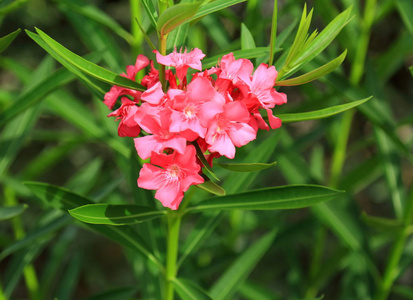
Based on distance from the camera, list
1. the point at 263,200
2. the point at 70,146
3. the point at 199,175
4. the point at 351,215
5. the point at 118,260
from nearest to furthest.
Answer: the point at 199,175 → the point at 263,200 → the point at 351,215 → the point at 70,146 → the point at 118,260

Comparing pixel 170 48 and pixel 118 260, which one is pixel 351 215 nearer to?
pixel 170 48

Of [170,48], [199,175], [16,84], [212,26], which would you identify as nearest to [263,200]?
[199,175]

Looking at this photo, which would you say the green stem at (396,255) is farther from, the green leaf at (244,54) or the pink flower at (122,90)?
the pink flower at (122,90)

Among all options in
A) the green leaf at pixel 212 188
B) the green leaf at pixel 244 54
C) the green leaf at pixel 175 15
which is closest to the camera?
the green leaf at pixel 175 15

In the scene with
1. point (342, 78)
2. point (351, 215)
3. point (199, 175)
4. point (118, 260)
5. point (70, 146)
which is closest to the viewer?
point (199, 175)

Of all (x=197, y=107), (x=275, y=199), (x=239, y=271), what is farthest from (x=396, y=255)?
(x=197, y=107)

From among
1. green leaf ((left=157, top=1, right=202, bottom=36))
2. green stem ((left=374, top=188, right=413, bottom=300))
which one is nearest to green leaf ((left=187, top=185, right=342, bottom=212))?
green leaf ((left=157, top=1, right=202, bottom=36))

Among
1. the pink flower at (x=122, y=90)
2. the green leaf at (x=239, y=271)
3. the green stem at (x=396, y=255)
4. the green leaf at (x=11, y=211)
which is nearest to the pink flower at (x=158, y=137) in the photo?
the pink flower at (x=122, y=90)
